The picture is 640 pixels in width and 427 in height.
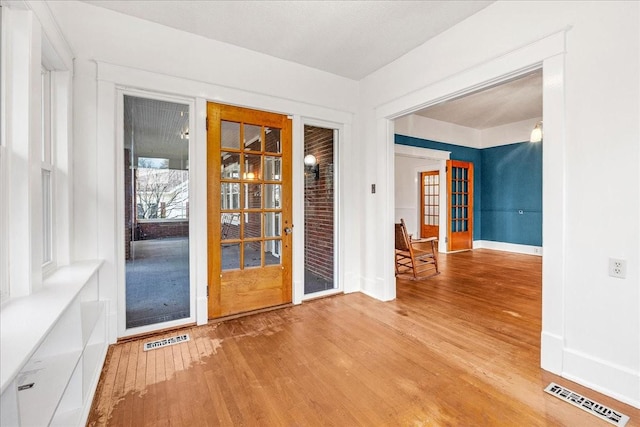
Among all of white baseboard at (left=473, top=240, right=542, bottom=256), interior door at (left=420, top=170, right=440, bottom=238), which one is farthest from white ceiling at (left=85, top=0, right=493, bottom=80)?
interior door at (left=420, top=170, right=440, bottom=238)

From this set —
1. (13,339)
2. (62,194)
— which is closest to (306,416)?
(13,339)

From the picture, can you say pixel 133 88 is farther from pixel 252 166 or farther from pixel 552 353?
pixel 552 353

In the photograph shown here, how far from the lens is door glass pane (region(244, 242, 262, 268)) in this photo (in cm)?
318

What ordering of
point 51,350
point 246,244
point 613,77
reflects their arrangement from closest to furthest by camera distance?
1. point 51,350
2. point 613,77
3. point 246,244

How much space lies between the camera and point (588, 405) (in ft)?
5.69

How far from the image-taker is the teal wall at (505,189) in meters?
6.31

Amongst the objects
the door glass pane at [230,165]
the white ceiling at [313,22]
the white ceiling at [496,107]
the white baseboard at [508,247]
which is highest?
the white ceiling at [496,107]

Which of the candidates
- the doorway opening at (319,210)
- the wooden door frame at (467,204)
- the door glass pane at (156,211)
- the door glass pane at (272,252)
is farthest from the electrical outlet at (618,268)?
the wooden door frame at (467,204)

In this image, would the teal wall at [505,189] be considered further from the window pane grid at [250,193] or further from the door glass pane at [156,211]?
the door glass pane at [156,211]

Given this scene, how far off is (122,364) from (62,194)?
4.36ft

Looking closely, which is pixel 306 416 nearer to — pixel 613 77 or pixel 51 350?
pixel 51 350

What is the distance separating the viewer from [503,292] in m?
3.86

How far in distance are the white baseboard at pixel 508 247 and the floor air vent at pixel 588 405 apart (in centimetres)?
528

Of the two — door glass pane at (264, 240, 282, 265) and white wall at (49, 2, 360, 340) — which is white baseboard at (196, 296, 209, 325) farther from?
door glass pane at (264, 240, 282, 265)
